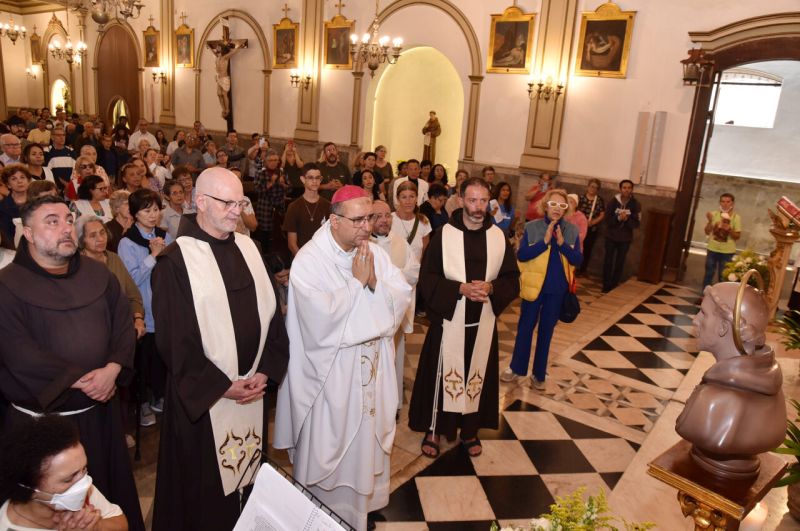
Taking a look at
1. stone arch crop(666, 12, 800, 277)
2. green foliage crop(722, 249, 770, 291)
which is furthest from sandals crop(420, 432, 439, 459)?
stone arch crop(666, 12, 800, 277)

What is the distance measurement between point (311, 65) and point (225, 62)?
3.22 metres

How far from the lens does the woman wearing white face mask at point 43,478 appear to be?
179 cm

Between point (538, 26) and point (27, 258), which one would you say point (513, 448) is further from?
point (538, 26)

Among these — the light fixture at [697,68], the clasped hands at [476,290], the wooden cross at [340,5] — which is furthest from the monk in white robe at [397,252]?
the wooden cross at [340,5]

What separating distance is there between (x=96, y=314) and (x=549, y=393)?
4056 mm

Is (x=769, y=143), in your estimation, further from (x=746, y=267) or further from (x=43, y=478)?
(x=43, y=478)

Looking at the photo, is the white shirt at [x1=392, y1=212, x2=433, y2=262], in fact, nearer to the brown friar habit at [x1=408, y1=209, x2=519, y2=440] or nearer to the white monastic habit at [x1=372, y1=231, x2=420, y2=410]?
the white monastic habit at [x1=372, y1=231, x2=420, y2=410]

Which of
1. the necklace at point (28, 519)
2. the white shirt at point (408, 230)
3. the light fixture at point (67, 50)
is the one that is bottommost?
the necklace at point (28, 519)

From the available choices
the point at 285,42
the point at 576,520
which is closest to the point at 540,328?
the point at 576,520

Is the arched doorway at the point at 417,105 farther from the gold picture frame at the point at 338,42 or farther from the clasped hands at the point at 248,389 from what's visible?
the clasped hands at the point at 248,389

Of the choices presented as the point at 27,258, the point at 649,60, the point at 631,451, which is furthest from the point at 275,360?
the point at 649,60

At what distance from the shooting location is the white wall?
Answer: 13633mm

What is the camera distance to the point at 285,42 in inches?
597

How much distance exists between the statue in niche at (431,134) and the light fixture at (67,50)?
1428 centimetres
